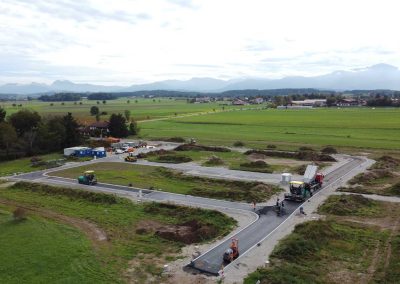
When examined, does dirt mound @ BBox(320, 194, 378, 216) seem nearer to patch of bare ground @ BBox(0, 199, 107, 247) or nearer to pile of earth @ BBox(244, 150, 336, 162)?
Result: patch of bare ground @ BBox(0, 199, 107, 247)

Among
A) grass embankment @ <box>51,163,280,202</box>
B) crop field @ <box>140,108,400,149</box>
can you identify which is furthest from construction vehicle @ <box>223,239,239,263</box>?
crop field @ <box>140,108,400,149</box>

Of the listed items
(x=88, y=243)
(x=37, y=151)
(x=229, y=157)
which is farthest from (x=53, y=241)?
(x=37, y=151)

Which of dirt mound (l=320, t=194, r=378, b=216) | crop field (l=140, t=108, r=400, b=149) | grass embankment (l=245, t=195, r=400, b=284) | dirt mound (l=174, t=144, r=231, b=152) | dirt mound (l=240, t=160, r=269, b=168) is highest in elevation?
crop field (l=140, t=108, r=400, b=149)

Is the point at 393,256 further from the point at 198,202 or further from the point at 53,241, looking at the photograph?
the point at 53,241

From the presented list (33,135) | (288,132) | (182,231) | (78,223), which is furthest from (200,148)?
(182,231)

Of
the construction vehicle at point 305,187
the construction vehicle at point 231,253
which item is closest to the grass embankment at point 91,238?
the construction vehicle at point 231,253

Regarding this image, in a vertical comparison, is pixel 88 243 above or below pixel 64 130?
below

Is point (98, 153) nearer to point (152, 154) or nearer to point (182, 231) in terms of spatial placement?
point (152, 154)

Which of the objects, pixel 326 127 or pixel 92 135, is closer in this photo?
pixel 92 135
